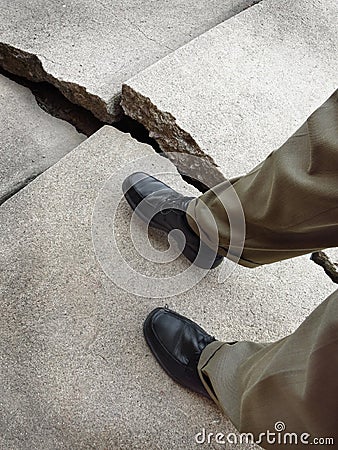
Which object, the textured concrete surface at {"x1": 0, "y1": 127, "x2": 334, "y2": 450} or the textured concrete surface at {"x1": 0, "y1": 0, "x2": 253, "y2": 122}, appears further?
the textured concrete surface at {"x1": 0, "y1": 0, "x2": 253, "y2": 122}

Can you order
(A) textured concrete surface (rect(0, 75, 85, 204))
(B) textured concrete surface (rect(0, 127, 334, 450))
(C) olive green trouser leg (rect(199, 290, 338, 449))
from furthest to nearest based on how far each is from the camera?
(A) textured concrete surface (rect(0, 75, 85, 204)) → (B) textured concrete surface (rect(0, 127, 334, 450)) → (C) olive green trouser leg (rect(199, 290, 338, 449))

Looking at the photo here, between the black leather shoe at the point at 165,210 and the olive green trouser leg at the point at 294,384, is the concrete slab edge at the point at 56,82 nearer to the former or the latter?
the black leather shoe at the point at 165,210

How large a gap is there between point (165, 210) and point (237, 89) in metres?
0.57

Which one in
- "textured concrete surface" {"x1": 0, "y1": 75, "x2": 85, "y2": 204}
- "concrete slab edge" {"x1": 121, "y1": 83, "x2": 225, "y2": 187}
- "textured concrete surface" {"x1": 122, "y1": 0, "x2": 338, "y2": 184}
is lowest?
"textured concrete surface" {"x1": 0, "y1": 75, "x2": 85, "y2": 204}

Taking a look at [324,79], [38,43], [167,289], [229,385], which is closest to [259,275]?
[167,289]

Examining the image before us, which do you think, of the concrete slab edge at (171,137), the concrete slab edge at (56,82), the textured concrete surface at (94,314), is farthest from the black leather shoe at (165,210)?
the concrete slab edge at (56,82)

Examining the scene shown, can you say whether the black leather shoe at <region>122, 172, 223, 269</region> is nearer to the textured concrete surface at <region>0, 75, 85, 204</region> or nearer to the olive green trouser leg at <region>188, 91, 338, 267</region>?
the olive green trouser leg at <region>188, 91, 338, 267</region>

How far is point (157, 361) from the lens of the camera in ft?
4.51

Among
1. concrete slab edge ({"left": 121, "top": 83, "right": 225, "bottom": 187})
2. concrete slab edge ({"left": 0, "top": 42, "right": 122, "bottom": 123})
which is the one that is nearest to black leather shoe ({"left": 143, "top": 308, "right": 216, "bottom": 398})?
concrete slab edge ({"left": 121, "top": 83, "right": 225, "bottom": 187})

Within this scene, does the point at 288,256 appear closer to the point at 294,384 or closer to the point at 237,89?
the point at 294,384

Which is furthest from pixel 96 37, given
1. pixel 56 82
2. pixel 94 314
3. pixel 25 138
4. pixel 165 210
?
pixel 94 314

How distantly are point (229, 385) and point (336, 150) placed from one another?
0.49m

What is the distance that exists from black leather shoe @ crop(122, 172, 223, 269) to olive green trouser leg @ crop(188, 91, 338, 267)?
0.15m

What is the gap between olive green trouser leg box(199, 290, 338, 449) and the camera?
0.84 meters
